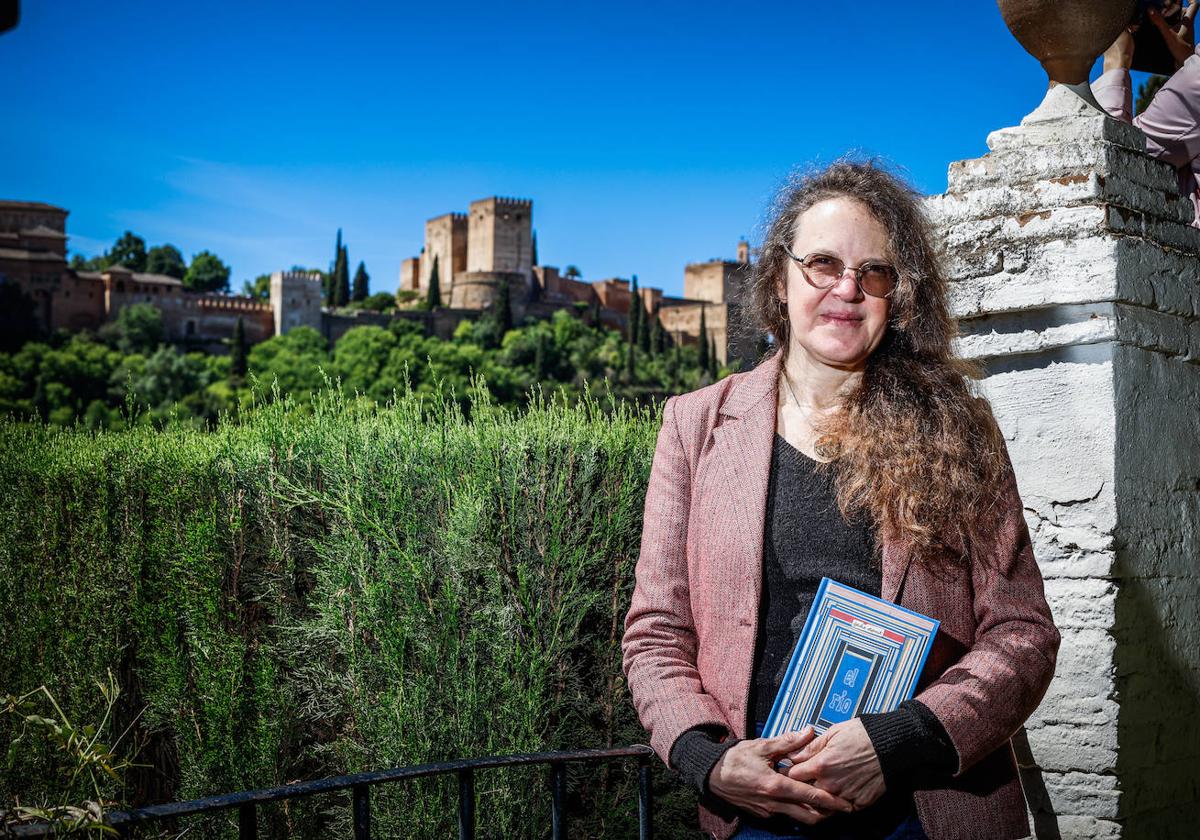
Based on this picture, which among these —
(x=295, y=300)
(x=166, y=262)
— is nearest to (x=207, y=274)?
(x=166, y=262)

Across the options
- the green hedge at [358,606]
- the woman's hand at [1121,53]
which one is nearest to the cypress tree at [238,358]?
the green hedge at [358,606]

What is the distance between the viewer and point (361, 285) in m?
77.2

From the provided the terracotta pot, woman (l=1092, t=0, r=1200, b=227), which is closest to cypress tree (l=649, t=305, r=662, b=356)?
woman (l=1092, t=0, r=1200, b=227)

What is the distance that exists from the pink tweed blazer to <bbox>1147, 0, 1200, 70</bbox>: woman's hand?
2.46m

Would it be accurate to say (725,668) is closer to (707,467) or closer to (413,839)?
(707,467)

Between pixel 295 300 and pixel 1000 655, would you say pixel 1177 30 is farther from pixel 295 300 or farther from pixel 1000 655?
pixel 295 300

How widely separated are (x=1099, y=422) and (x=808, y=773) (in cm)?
149

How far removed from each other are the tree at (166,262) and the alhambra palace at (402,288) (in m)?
14.5

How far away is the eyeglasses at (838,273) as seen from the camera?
1797mm

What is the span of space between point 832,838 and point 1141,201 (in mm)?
1997

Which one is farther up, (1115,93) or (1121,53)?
(1121,53)

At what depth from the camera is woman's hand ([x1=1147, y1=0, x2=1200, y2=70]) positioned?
3.33m

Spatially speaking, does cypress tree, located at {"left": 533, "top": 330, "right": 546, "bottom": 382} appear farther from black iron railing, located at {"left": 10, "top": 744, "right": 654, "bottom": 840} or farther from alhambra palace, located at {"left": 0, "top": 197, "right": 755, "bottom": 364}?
black iron railing, located at {"left": 10, "top": 744, "right": 654, "bottom": 840}

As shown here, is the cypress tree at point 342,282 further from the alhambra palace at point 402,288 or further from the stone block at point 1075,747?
the stone block at point 1075,747
